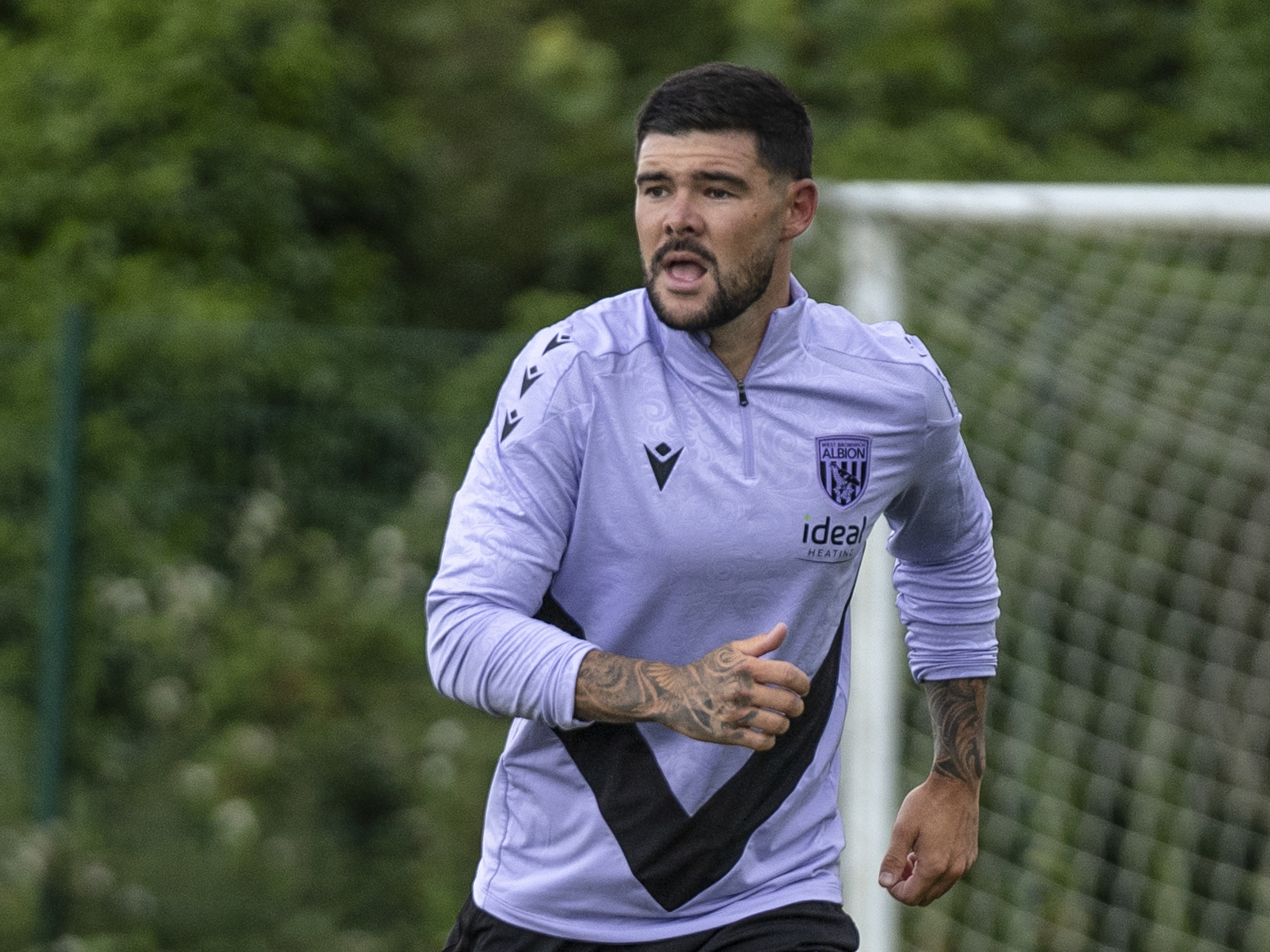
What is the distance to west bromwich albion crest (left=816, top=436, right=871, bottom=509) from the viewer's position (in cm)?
290

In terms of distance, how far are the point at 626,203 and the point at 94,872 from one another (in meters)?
5.60

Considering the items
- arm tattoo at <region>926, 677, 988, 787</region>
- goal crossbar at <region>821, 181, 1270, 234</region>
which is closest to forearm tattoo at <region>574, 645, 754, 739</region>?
arm tattoo at <region>926, 677, 988, 787</region>

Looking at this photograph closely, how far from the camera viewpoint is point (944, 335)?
22.1 ft

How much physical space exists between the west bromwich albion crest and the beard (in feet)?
0.87

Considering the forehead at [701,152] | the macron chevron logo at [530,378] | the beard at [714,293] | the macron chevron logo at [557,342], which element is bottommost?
the macron chevron logo at [530,378]

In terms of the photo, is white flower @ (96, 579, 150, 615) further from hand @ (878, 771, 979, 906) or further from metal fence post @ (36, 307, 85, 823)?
hand @ (878, 771, 979, 906)

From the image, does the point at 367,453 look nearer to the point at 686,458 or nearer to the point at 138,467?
the point at 138,467

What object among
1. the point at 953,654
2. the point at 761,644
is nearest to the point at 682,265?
the point at 761,644

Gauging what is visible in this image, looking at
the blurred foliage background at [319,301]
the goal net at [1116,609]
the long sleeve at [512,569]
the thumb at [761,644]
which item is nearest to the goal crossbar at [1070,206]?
the goal net at [1116,609]

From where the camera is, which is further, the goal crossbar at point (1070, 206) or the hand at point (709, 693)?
the goal crossbar at point (1070, 206)

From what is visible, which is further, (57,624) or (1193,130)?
(1193,130)

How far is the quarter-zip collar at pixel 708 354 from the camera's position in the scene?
2.90 meters

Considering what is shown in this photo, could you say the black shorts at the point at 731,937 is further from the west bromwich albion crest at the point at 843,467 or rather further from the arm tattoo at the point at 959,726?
the west bromwich albion crest at the point at 843,467

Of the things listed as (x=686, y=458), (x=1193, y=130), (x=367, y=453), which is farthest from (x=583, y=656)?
Answer: (x=1193, y=130)
